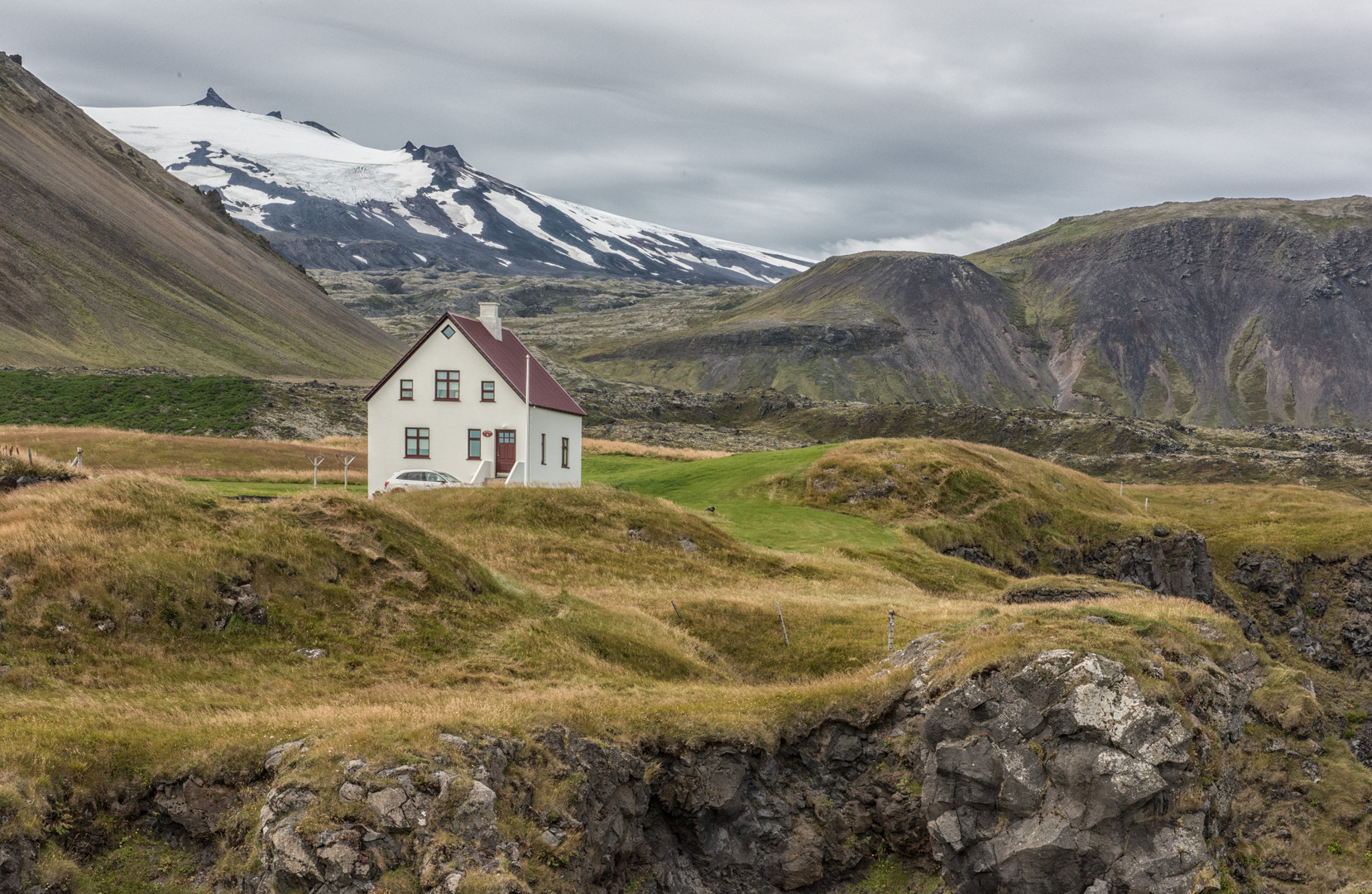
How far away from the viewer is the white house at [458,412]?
197 ft

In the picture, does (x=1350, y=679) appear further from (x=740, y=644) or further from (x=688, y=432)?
(x=688, y=432)

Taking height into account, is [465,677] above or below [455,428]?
below

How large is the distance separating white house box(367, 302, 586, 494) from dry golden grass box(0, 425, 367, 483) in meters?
6.24

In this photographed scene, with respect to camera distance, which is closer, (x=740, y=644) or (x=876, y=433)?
(x=740, y=644)

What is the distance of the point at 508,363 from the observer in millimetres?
62219

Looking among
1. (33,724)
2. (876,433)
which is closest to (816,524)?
(33,724)

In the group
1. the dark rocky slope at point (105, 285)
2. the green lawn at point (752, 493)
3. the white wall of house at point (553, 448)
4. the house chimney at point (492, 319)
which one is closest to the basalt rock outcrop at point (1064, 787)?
the green lawn at point (752, 493)

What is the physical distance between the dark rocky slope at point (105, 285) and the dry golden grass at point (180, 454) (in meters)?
74.2

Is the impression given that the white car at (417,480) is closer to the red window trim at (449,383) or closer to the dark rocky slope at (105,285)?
the red window trim at (449,383)

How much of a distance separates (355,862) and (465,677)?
9211 mm

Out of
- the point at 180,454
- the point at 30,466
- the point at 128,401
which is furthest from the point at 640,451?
the point at 30,466

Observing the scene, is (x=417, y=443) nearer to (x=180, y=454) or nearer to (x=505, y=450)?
(x=505, y=450)

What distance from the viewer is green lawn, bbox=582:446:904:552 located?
2312 inches

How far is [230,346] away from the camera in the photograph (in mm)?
169125
